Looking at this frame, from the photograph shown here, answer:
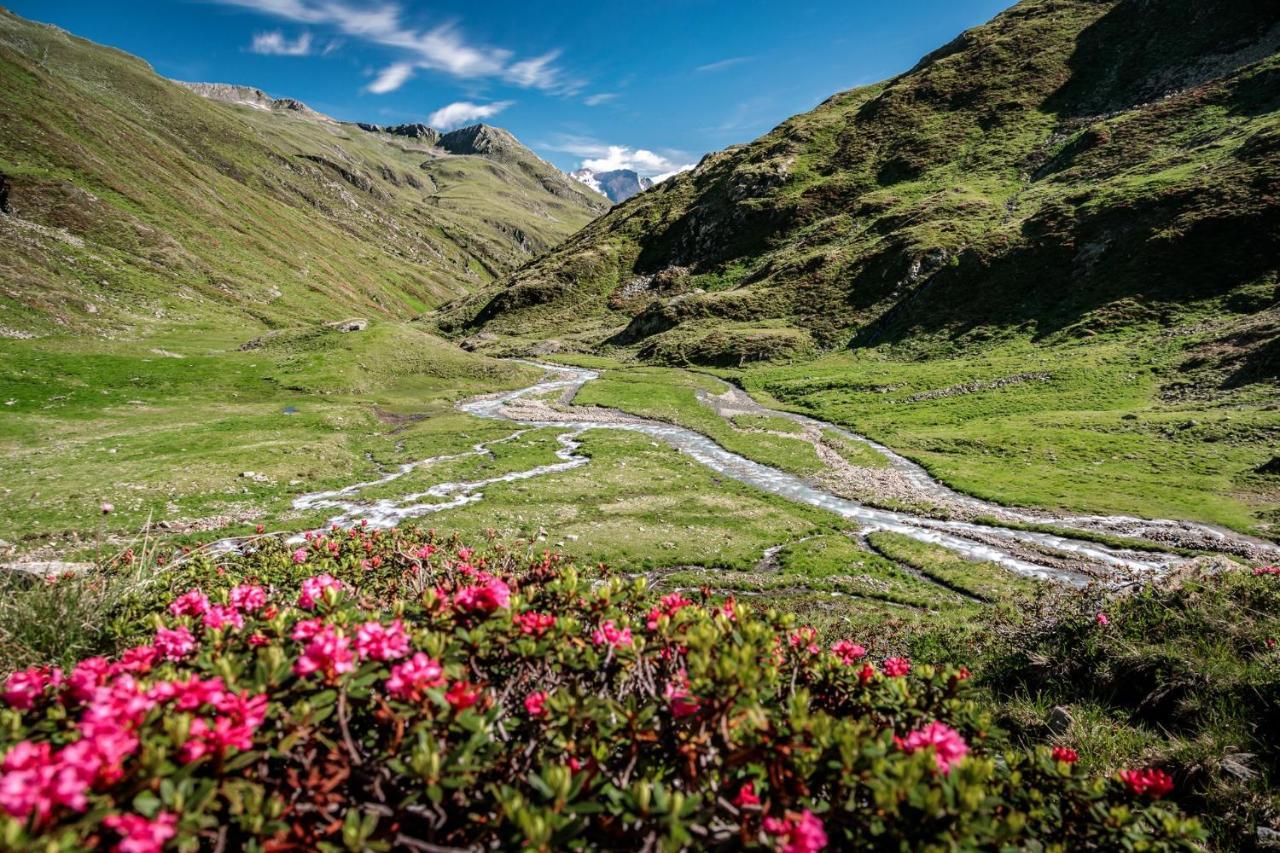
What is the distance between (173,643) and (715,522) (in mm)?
25272

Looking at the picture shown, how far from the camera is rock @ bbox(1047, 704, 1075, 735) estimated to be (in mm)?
8594

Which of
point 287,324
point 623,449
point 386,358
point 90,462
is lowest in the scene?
point 623,449

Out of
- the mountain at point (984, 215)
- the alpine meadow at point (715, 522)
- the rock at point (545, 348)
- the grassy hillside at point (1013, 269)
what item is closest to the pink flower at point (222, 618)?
the alpine meadow at point (715, 522)

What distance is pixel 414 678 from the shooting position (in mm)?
3727

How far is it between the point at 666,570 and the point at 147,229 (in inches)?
5266

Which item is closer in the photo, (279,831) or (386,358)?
(279,831)

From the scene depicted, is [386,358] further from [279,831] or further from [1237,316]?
[1237,316]

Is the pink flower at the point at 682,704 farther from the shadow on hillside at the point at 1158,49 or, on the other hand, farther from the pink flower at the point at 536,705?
the shadow on hillside at the point at 1158,49

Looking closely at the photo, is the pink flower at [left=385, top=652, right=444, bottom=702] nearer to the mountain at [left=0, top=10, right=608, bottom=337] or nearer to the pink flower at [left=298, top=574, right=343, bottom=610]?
the pink flower at [left=298, top=574, right=343, bottom=610]

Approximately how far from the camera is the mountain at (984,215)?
61.3 meters

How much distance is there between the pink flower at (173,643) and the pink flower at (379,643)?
2.02 metres

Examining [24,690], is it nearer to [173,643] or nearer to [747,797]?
[173,643]

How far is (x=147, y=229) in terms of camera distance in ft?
342

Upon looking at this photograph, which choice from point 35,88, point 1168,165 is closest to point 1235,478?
point 1168,165
